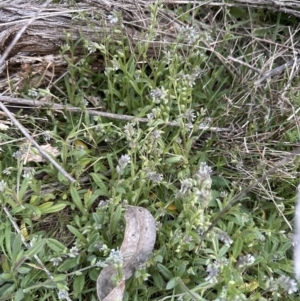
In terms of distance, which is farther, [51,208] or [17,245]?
[51,208]

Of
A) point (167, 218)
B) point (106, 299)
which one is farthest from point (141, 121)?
point (106, 299)

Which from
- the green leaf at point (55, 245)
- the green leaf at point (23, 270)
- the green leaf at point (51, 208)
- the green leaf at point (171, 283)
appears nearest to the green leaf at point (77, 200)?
the green leaf at point (51, 208)

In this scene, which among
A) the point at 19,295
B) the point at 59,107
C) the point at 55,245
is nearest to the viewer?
the point at 19,295

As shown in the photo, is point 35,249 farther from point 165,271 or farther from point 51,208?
point 165,271

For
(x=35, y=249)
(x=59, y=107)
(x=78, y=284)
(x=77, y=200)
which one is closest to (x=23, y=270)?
(x=35, y=249)

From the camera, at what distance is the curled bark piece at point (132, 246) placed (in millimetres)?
1618

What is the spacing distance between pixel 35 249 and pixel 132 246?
31 cm

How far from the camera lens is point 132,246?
1.68 meters

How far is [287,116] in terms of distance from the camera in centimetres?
209

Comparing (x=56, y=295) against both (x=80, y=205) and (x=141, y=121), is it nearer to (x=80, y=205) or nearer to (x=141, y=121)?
(x=80, y=205)

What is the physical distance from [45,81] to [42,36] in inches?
7.4

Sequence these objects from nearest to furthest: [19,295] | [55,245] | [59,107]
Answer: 1. [19,295]
2. [55,245]
3. [59,107]

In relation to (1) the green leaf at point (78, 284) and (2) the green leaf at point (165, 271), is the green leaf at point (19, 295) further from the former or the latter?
(2) the green leaf at point (165, 271)

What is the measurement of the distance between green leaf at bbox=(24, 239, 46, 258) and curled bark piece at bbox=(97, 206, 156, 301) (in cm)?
21
